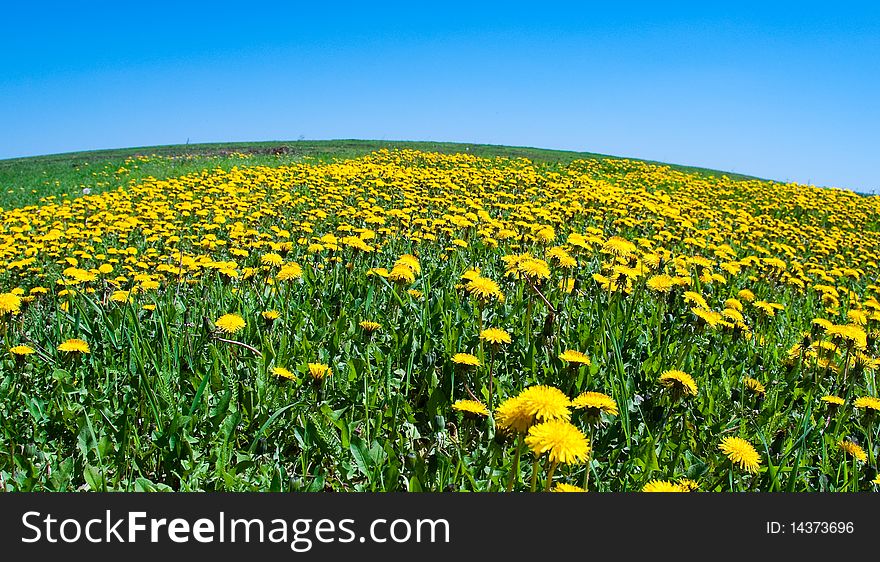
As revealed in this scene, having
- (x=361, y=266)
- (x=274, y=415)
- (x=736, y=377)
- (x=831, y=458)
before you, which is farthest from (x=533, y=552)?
(x=361, y=266)

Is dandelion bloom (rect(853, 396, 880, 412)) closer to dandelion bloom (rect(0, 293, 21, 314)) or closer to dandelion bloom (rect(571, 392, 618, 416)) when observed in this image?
dandelion bloom (rect(571, 392, 618, 416))

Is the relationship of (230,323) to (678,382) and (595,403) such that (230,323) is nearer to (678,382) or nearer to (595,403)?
(595,403)

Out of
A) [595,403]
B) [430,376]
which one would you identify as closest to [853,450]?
[595,403]

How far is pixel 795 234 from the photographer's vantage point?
7.99 metres

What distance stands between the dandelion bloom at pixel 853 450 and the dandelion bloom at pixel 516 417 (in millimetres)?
1615

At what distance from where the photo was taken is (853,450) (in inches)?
91.9

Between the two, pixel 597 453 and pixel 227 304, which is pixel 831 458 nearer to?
pixel 597 453

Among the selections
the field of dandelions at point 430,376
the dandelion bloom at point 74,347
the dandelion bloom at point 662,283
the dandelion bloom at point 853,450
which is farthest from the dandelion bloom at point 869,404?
the dandelion bloom at point 74,347

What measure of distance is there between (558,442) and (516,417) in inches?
5.6

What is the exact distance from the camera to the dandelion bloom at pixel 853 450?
228 cm

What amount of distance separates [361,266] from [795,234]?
21.9 feet

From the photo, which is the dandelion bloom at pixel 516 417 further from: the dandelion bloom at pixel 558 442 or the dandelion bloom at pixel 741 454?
the dandelion bloom at pixel 741 454

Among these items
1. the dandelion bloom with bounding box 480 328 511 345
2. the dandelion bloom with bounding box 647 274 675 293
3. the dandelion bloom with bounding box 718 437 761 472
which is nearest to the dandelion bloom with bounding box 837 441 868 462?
the dandelion bloom with bounding box 718 437 761 472

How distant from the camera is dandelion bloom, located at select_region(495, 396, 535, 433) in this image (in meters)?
1.55
